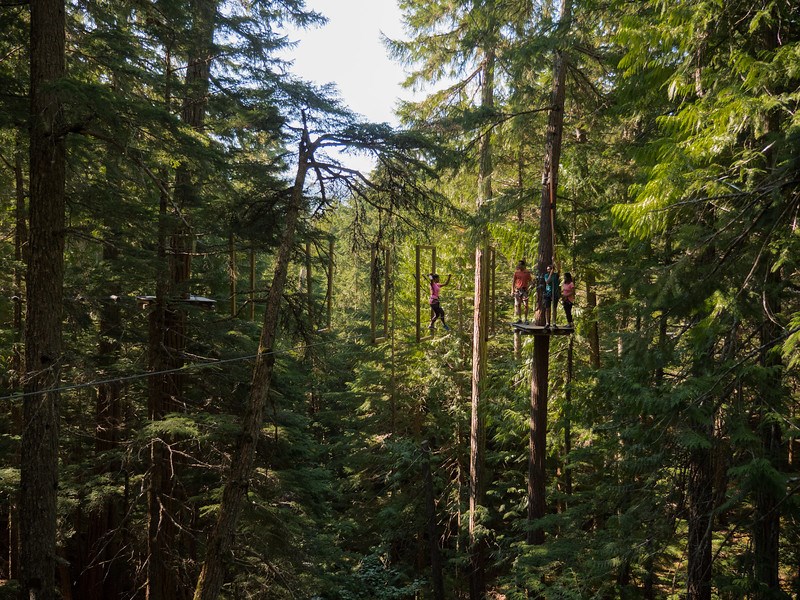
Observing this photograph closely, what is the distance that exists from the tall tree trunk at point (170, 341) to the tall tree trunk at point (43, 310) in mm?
1985

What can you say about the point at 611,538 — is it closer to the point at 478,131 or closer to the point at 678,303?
the point at 678,303

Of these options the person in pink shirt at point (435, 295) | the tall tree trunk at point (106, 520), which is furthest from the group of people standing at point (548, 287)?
the tall tree trunk at point (106, 520)

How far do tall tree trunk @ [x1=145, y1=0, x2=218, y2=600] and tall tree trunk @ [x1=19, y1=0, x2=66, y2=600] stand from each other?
1985 mm

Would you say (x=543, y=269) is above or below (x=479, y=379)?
above

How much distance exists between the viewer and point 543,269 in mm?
9734

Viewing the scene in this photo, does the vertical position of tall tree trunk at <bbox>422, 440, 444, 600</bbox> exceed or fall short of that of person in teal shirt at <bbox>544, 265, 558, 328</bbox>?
it falls short

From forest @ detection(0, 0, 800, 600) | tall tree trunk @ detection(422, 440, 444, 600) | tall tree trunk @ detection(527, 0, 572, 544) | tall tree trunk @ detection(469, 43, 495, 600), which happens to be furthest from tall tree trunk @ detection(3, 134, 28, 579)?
tall tree trunk @ detection(422, 440, 444, 600)

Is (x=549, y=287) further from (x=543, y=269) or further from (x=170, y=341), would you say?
(x=170, y=341)

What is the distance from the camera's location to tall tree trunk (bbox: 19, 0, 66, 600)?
6.43 metres

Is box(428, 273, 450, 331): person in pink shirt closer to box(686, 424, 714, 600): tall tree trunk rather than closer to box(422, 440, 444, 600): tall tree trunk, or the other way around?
box(422, 440, 444, 600): tall tree trunk

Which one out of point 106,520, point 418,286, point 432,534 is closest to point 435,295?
point 418,286

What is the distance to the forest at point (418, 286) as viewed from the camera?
551 cm

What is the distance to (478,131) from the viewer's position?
10.6m

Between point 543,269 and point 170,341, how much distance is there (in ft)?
23.2
